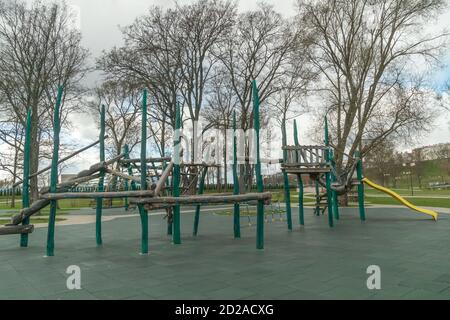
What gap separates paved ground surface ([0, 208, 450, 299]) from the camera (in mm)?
4520

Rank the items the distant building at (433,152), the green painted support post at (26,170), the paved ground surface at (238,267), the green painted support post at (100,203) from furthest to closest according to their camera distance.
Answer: the distant building at (433,152), the green painted support post at (100,203), the green painted support post at (26,170), the paved ground surface at (238,267)

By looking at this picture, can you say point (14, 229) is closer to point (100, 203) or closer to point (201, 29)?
point (100, 203)

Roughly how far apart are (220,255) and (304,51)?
17.9 metres

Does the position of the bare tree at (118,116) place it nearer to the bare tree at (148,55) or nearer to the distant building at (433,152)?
the bare tree at (148,55)

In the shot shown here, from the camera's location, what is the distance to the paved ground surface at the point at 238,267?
178 inches

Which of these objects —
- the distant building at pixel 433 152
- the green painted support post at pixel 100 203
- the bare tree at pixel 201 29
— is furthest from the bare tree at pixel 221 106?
the distant building at pixel 433 152

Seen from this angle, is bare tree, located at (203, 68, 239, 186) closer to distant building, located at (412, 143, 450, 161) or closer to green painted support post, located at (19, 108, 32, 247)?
green painted support post, located at (19, 108, 32, 247)

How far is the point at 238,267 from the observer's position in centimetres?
602

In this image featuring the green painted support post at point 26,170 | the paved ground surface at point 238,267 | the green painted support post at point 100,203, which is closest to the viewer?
the paved ground surface at point 238,267

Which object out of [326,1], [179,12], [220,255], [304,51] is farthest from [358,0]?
[220,255]

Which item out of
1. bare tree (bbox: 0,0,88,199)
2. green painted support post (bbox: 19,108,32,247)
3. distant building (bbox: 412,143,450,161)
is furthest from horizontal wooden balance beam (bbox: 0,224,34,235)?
distant building (bbox: 412,143,450,161)

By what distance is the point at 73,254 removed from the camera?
25.2 ft

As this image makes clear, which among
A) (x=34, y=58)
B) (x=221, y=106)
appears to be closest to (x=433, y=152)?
(x=221, y=106)
